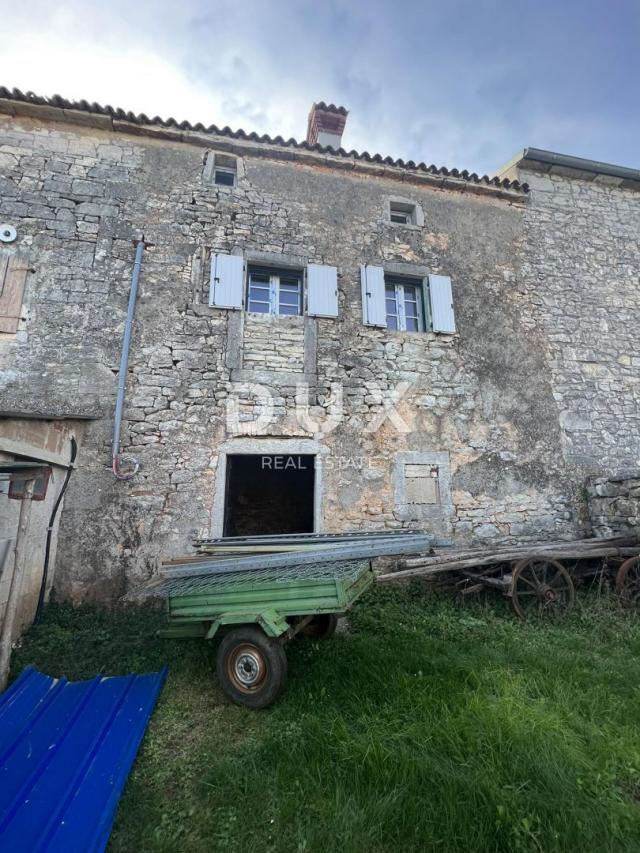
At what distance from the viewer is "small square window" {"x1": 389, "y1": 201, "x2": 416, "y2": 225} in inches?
299

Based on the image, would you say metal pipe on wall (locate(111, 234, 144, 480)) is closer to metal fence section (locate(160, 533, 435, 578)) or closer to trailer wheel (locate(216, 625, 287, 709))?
metal fence section (locate(160, 533, 435, 578))

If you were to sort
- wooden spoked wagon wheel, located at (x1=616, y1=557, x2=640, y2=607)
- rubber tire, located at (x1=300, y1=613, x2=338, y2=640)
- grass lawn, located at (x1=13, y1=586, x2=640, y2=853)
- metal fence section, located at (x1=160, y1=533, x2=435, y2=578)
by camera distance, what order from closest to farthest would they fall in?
grass lawn, located at (x1=13, y1=586, x2=640, y2=853) < metal fence section, located at (x1=160, y1=533, x2=435, y2=578) < rubber tire, located at (x1=300, y1=613, x2=338, y2=640) < wooden spoked wagon wheel, located at (x1=616, y1=557, x2=640, y2=607)

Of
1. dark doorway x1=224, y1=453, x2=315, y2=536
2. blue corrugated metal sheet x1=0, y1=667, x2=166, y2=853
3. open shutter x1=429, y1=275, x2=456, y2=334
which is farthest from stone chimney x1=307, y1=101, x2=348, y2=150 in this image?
blue corrugated metal sheet x1=0, y1=667, x2=166, y2=853

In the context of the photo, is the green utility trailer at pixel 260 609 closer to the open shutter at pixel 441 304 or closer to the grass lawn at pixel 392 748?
the grass lawn at pixel 392 748

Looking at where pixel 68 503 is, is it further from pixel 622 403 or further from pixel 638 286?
pixel 638 286

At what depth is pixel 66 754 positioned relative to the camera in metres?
2.69

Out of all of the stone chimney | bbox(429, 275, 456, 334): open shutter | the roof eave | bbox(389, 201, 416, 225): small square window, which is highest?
the stone chimney

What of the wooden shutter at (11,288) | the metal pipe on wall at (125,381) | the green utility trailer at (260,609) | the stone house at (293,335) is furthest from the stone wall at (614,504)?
the wooden shutter at (11,288)

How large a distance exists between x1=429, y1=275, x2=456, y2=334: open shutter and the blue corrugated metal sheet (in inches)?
247

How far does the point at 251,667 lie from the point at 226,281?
17.6 ft

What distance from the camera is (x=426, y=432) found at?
6652 mm

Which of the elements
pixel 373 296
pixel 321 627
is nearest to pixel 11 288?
pixel 373 296

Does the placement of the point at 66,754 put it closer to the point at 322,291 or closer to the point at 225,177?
the point at 322,291

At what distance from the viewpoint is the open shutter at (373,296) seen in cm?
685
